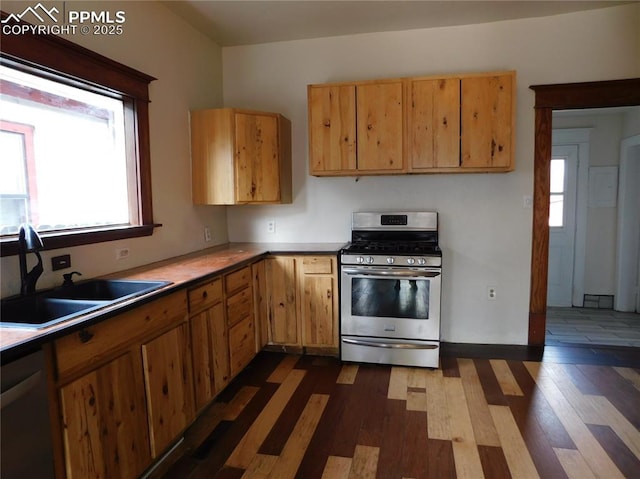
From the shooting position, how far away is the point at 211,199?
3.19 metres

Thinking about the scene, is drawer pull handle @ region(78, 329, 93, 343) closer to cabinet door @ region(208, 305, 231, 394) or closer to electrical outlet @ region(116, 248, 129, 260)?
cabinet door @ region(208, 305, 231, 394)

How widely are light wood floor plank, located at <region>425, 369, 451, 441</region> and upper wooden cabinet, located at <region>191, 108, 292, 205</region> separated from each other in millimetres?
1888

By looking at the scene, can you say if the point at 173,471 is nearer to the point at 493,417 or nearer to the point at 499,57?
the point at 493,417

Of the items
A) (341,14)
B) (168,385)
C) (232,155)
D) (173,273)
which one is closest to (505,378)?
(168,385)

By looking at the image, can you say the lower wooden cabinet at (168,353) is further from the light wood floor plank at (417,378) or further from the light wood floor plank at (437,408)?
the light wood floor plank at (437,408)

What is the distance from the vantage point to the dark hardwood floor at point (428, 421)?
1949 mm

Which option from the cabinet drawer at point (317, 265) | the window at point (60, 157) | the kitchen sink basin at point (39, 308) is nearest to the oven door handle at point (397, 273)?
the cabinet drawer at point (317, 265)

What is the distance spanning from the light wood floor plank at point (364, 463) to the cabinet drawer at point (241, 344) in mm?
1002

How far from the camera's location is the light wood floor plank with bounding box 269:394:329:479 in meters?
1.94

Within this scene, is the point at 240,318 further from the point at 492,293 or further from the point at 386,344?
the point at 492,293

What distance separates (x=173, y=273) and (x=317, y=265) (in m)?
1.16

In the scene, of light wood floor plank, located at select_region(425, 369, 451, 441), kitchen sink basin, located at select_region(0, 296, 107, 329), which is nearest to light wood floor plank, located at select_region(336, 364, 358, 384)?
light wood floor plank, located at select_region(425, 369, 451, 441)

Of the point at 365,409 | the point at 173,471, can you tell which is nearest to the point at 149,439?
the point at 173,471

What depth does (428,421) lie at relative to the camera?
7.66 feet
